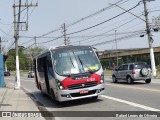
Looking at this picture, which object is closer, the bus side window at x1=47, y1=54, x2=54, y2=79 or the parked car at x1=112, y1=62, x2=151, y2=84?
the bus side window at x1=47, y1=54, x2=54, y2=79

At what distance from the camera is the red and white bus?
15.0 meters

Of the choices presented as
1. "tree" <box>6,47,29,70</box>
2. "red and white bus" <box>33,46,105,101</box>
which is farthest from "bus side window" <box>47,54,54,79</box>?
"tree" <box>6,47,29,70</box>

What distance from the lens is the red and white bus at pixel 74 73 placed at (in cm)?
1498

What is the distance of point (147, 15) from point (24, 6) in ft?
44.3

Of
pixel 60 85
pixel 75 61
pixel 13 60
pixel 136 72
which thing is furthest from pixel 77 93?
pixel 13 60

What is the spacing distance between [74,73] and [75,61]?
719 millimetres

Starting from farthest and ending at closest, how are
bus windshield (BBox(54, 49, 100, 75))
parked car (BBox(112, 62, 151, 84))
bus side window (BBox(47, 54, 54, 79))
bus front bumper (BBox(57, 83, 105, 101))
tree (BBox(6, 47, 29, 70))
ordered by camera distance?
1. tree (BBox(6, 47, 29, 70))
2. parked car (BBox(112, 62, 151, 84))
3. bus side window (BBox(47, 54, 54, 79))
4. bus windshield (BBox(54, 49, 100, 75))
5. bus front bumper (BBox(57, 83, 105, 101))

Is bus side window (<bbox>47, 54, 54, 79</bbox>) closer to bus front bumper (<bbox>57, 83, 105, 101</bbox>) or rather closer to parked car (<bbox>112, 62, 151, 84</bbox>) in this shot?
→ bus front bumper (<bbox>57, 83, 105, 101</bbox>)

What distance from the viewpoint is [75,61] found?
15.8 meters

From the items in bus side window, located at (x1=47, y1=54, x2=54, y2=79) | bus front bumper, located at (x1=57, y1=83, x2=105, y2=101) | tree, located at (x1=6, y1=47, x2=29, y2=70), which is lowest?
bus front bumper, located at (x1=57, y1=83, x2=105, y2=101)

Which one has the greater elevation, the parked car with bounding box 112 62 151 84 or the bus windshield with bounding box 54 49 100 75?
the bus windshield with bounding box 54 49 100 75

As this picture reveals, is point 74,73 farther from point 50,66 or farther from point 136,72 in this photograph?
point 136,72

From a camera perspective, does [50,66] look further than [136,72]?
No

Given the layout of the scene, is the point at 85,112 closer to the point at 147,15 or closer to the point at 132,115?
the point at 132,115
